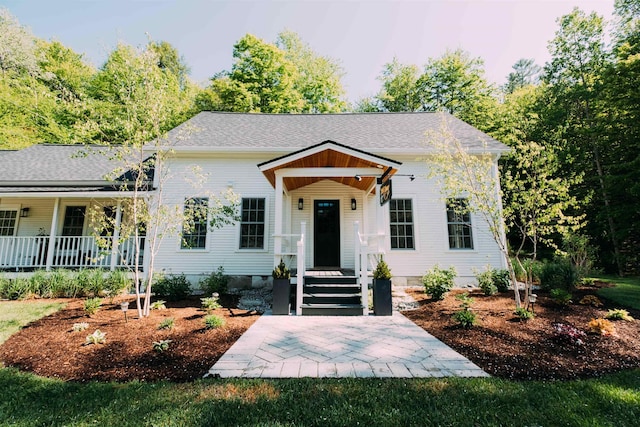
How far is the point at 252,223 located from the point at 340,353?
6306 millimetres

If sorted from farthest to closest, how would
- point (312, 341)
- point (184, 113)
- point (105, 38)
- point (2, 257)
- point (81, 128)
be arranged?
1. point (184, 113)
2. point (105, 38)
3. point (2, 257)
4. point (81, 128)
5. point (312, 341)

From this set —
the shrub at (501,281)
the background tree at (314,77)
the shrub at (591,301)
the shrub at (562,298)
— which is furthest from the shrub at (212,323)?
the background tree at (314,77)

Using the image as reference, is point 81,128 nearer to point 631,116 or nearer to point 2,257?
point 2,257

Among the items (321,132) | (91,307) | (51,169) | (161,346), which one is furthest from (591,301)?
(51,169)

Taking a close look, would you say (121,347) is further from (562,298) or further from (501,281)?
(501,281)

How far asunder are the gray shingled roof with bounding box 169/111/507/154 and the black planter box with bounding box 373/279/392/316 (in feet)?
16.2

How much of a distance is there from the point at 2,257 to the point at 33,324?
24.7 feet

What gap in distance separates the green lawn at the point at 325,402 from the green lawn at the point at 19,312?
8.60 feet

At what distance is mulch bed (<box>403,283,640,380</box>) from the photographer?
11.3ft

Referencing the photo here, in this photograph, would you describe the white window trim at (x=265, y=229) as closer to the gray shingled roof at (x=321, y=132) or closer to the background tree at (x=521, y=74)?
the gray shingled roof at (x=321, y=132)

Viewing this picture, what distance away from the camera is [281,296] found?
6145mm

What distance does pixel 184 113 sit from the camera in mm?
21625

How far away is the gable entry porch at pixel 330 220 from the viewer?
639cm

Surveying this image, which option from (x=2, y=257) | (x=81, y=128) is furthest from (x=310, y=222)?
(x=2, y=257)
